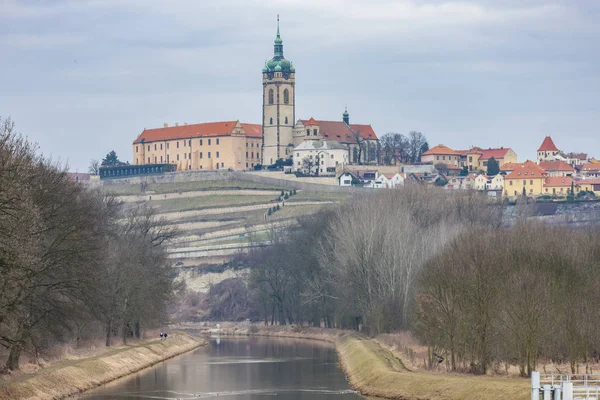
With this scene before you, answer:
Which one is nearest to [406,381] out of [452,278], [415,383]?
[415,383]

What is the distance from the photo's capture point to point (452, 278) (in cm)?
5678

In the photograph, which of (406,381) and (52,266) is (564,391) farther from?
(52,266)

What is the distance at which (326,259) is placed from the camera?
93812 mm

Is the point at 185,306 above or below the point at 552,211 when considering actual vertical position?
below

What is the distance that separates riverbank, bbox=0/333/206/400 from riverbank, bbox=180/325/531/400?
11.6 meters

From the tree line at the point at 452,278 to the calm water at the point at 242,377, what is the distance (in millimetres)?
5231

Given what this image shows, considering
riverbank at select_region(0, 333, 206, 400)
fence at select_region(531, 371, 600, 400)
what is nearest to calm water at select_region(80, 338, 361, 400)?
riverbank at select_region(0, 333, 206, 400)

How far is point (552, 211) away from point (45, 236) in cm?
13927

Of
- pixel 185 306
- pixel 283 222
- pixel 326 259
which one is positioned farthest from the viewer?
pixel 283 222

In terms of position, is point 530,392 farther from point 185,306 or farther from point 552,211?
point 552,211

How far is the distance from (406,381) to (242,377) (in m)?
14.5

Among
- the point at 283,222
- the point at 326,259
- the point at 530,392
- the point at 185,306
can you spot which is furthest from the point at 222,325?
the point at 530,392

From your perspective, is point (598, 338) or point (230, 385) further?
point (230, 385)

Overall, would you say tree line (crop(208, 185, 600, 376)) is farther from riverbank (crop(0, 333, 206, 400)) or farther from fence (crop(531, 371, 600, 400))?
riverbank (crop(0, 333, 206, 400))
